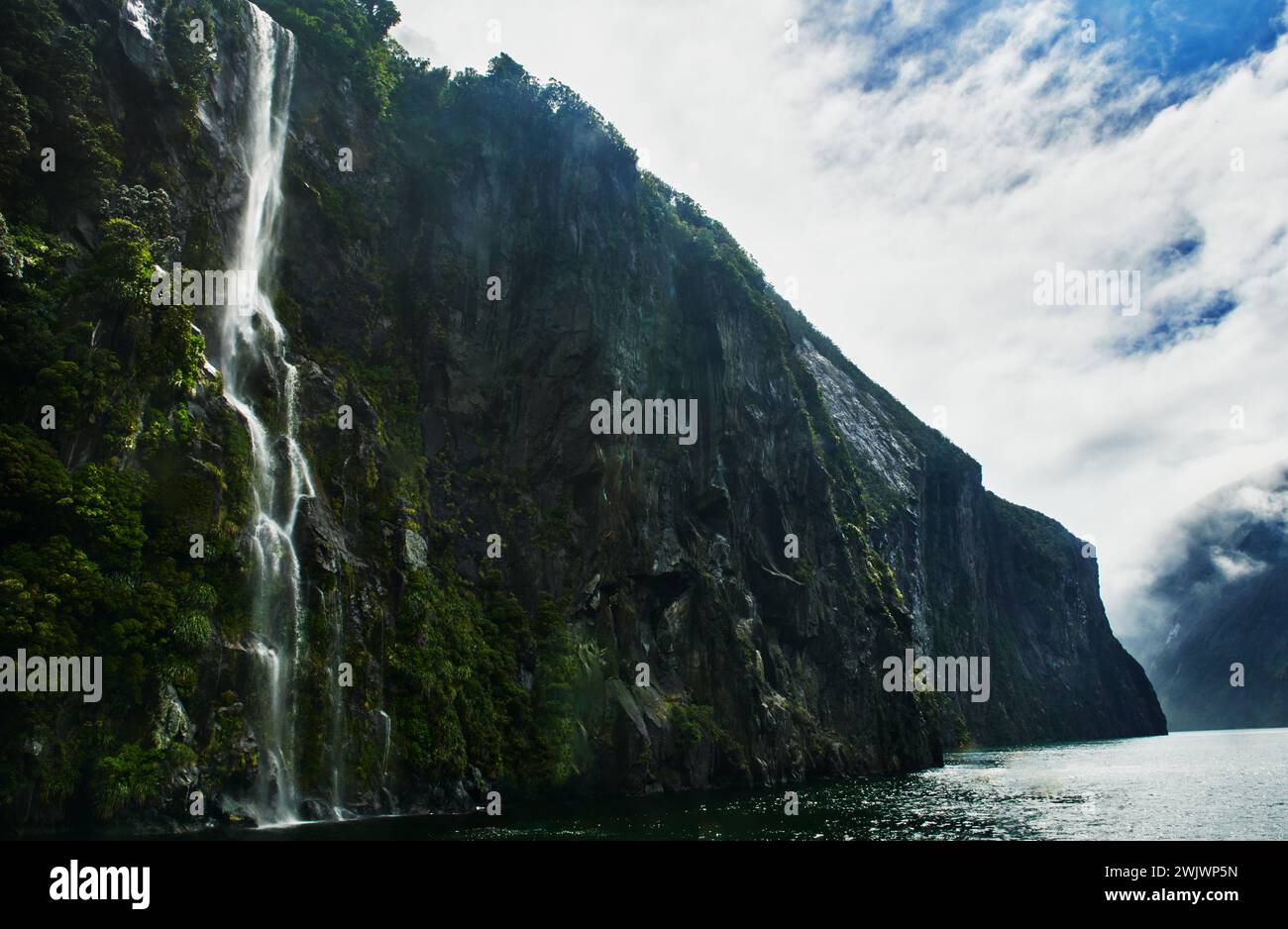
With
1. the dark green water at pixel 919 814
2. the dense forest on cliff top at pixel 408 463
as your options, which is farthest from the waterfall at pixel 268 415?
the dark green water at pixel 919 814

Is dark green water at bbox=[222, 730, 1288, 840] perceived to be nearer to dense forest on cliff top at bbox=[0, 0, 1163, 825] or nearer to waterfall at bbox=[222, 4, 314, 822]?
waterfall at bbox=[222, 4, 314, 822]

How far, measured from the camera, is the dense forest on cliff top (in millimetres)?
32031

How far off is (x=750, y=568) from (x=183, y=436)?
4992 cm

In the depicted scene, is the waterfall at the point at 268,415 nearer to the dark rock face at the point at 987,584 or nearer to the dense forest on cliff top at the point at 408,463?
the dense forest on cliff top at the point at 408,463

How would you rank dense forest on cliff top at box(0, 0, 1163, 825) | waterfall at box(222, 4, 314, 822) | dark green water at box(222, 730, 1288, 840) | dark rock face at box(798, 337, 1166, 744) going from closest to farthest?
1. dense forest on cliff top at box(0, 0, 1163, 825)
2. dark green water at box(222, 730, 1288, 840)
3. waterfall at box(222, 4, 314, 822)
4. dark rock face at box(798, 337, 1166, 744)

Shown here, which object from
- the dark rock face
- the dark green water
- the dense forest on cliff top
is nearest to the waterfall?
the dense forest on cliff top

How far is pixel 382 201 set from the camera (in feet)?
204

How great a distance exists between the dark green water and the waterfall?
4.08 meters

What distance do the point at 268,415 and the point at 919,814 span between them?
118ft

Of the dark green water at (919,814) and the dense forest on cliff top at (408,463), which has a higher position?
the dense forest on cliff top at (408,463)

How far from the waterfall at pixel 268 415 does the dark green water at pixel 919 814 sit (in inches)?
161

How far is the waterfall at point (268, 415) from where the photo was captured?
3662 centimetres

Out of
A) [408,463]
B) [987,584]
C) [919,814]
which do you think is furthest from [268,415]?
[987,584]
